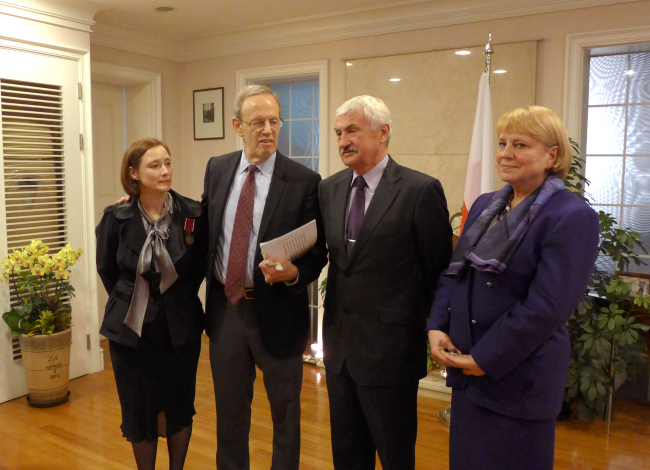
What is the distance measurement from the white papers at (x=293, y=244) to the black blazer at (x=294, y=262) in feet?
0.29

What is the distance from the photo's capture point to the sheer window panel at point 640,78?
3574 millimetres

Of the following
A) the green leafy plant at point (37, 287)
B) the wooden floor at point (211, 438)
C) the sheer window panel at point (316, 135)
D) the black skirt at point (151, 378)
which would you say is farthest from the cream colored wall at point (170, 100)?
the black skirt at point (151, 378)

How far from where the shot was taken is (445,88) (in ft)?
12.7

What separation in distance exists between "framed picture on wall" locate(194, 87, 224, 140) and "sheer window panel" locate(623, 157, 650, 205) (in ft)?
10.7

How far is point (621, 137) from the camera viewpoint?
3672 millimetres

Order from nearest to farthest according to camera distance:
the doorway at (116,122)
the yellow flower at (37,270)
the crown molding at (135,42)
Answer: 1. the yellow flower at (37,270)
2. the crown molding at (135,42)
3. the doorway at (116,122)

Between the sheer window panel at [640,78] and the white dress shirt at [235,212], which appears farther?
the sheer window panel at [640,78]

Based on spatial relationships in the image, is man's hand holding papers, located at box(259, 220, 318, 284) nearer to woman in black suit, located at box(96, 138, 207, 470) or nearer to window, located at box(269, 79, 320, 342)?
woman in black suit, located at box(96, 138, 207, 470)

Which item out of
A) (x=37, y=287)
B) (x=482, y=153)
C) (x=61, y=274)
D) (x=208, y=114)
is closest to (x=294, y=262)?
(x=482, y=153)

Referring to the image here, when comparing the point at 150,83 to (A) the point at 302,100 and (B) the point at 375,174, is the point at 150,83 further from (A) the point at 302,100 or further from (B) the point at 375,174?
(B) the point at 375,174

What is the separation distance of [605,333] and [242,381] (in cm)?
222

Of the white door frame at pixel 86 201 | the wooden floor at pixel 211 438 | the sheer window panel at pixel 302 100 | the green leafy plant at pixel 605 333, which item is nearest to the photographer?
the wooden floor at pixel 211 438

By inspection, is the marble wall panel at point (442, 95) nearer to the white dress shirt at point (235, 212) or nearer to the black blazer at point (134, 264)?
the white dress shirt at point (235, 212)

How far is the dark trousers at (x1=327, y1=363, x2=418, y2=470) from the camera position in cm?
180
